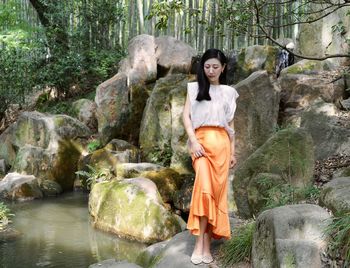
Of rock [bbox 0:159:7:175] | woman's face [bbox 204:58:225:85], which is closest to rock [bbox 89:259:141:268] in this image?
woman's face [bbox 204:58:225:85]

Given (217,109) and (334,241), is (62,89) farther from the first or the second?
(334,241)

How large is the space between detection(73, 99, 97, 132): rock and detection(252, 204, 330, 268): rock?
31.9 ft

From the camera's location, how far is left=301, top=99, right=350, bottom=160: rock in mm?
6254

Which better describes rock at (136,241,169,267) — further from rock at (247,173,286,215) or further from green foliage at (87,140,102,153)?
green foliage at (87,140,102,153)

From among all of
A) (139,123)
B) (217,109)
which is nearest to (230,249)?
(217,109)

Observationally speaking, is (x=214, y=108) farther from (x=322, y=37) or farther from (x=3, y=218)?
(x=322, y=37)

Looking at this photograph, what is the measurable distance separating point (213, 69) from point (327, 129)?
354cm

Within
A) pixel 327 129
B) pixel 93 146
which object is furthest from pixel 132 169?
pixel 327 129

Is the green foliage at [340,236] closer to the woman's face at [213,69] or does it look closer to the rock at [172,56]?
the woman's face at [213,69]

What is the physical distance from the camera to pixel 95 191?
7375 mm

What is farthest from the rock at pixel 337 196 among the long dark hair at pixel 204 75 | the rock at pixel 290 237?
the long dark hair at pixel 204 75

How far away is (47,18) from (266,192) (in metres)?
11.6

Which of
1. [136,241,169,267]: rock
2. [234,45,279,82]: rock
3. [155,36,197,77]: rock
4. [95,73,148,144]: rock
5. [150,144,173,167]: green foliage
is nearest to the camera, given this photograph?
[136,241,169,267]: rock

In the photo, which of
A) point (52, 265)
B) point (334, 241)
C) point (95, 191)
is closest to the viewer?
point (334, 241)
